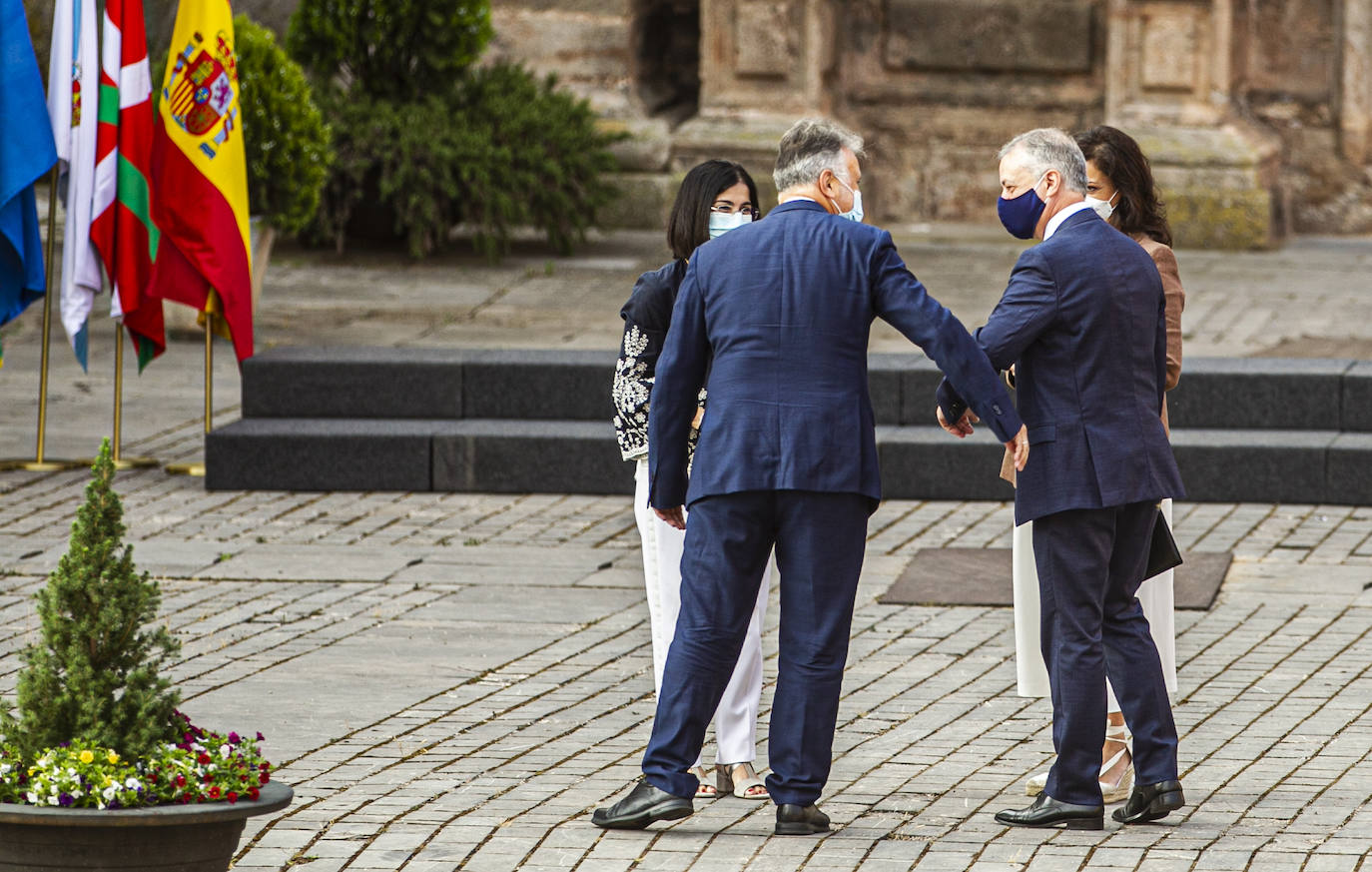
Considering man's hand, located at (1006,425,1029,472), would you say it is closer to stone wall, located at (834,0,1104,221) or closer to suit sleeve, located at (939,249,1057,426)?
Answer: suit sleeve, located at (939,249,1057,426)

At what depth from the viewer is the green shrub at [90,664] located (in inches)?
177

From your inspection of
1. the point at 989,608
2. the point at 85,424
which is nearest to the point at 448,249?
the point at 85,424

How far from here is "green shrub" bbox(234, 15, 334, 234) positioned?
42.5 ft

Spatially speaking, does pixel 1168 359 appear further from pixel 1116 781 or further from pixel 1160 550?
pixel 1116 781

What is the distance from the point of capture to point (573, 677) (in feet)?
23.3

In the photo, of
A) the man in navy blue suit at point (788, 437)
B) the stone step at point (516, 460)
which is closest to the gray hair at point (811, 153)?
the man in navy blue suit at point (788, 437)

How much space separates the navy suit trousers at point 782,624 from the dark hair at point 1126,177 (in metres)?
1.19

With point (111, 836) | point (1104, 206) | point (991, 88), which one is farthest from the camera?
point (991, 88)

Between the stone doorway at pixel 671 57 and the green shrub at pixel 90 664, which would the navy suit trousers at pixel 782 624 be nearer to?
the green shrub at pixel 90 664

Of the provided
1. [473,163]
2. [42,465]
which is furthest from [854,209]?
[473,163]

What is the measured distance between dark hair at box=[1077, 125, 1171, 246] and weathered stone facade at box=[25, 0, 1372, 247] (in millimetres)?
10762

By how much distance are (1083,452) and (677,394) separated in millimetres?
970

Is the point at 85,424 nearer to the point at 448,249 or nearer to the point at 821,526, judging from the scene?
the point at 448,249

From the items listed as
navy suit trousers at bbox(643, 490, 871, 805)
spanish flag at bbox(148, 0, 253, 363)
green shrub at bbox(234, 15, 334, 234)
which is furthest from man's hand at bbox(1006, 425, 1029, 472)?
green shrub at bbox(234, 15, 334, 234)
